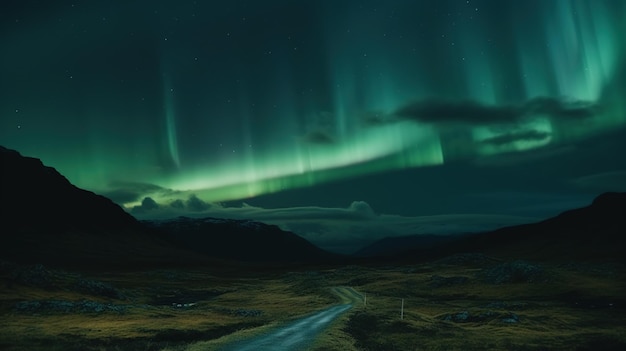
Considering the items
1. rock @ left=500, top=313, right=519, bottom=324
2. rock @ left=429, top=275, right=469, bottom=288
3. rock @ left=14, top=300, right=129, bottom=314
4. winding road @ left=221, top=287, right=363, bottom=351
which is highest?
rock @ left=14, top=300, right=129, bottom=314

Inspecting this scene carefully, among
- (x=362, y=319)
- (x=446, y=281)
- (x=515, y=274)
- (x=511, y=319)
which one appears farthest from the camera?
(x=446, y=281)

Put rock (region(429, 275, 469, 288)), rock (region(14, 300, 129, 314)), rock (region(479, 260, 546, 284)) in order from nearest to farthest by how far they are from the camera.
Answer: rock (region(14, 300, 129, 314)), rock (region(479, 260, 546, 284)), rock (region(429, 275, 469, 288))

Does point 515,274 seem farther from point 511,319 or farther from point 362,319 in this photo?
point 362,319

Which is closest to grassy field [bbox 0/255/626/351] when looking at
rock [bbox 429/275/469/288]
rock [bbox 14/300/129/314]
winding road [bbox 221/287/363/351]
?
rock [bbox 14/300/129/314]

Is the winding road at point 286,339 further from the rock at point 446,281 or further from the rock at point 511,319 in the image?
the rock at point 446,281

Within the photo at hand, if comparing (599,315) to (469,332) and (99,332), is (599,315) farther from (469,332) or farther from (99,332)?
(99,332)

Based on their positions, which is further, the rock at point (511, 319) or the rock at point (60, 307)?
the rock at point (511, 319)

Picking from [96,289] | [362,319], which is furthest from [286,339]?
[96,289]

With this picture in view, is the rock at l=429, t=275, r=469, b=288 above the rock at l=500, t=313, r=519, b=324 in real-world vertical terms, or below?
below

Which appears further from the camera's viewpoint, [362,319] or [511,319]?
[511,319]

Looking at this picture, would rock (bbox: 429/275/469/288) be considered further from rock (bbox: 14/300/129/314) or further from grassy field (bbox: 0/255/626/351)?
rock (bbox: 14/300/129/314)

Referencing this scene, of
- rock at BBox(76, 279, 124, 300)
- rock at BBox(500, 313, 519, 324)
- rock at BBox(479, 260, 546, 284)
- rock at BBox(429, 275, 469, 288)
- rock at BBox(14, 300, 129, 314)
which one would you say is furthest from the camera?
rock at BBox(429, 275, 469, 288)

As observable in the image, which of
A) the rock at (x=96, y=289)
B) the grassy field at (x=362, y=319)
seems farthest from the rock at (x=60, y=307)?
the rock at (x=96, y=289)

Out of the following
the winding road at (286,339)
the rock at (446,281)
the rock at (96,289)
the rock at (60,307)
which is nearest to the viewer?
the winding road at (286,339)
